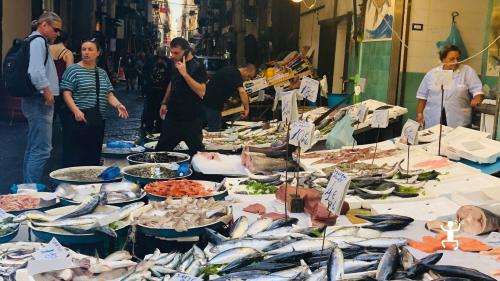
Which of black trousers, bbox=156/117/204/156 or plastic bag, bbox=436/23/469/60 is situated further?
plastic bag, bbox=436/23/469/60

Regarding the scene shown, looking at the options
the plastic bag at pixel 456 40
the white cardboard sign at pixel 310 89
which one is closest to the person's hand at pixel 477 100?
the plastic bag at pixel 456 40

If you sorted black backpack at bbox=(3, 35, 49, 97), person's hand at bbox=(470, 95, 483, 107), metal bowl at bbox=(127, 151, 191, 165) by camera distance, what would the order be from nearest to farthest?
metal bowl at bbox=(127, 151, 191, 165), black backpack at bbox=(3, 35, 49, 97), person's hand at bbox=(470, 95, 483, 107)

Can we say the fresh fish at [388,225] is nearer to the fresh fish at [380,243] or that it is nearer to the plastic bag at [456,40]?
the fresh fish at [380,243]

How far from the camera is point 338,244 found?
330 centimetres

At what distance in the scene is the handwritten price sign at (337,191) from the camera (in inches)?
129

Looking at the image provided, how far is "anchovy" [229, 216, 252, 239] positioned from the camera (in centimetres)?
370

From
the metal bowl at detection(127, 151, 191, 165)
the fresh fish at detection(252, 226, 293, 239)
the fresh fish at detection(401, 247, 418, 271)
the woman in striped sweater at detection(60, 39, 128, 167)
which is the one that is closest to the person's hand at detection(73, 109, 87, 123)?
the woman in striped sweater at detection(60, 39, 128, 167)

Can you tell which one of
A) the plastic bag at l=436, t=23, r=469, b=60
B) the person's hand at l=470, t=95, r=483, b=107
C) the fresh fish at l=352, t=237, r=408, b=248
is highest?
the plastic bag at l=436, t=23, r=469, b=60

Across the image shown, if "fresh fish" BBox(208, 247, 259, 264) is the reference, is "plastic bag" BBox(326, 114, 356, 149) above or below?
above

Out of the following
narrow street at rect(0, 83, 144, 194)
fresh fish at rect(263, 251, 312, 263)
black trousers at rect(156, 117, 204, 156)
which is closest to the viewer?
fresh fish at rect(263, 251, 312, 263)

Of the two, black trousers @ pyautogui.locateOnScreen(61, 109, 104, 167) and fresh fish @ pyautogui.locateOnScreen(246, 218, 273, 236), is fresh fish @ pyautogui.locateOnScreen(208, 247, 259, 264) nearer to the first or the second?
fresh fish @ pyautogui.locateOnScreen(246, 218, 273, 236)

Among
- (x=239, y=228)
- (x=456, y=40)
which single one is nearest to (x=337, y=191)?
(x=239, y=228)

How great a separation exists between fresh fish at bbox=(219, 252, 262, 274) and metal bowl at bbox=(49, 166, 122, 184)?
240 centimetres

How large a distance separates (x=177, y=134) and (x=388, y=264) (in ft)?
15.7
